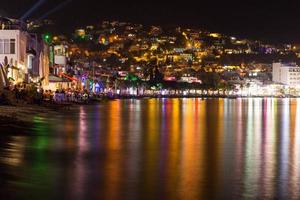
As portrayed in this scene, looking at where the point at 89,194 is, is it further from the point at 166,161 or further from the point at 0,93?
the point at 0,93

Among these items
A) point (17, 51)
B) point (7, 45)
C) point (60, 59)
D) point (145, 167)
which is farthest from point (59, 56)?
point (145, 167)

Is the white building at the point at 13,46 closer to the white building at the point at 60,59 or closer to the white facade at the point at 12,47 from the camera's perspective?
the white facade at the point at 12,47

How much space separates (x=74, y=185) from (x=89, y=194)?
4.00ft

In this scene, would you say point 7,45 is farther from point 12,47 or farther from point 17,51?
point 17,51

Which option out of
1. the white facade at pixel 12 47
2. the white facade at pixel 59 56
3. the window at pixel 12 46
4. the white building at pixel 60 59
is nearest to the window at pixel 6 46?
the white facade at pixel 12 47

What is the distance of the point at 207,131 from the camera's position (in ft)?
120

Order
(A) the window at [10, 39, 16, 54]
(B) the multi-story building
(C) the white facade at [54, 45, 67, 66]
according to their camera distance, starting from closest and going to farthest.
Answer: (B) the multi-story building, (A) the window at [10, 39, 16, 54], (C) the white facade at [54, 45, 67, 66]

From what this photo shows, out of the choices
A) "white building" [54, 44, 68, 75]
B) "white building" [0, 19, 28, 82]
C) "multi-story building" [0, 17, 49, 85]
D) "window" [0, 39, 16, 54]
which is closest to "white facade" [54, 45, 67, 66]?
"white building" [54, 44, 68, 75]

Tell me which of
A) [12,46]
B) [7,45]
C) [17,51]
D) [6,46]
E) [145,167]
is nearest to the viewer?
[145,167]

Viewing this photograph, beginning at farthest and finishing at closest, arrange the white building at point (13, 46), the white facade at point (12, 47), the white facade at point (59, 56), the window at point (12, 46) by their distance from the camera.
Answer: the white facade at point (59, 56)
the window at point (12, 46)
the white facade at point (12, 47)
the white building at point (13, 46)

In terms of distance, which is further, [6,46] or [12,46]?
[12,46]

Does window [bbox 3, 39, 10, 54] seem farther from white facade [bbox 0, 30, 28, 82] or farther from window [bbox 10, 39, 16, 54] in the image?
window [bbox 10, 39, 16, 54]

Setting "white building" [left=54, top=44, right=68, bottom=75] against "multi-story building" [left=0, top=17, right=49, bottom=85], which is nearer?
"multi-story building" [left=0, top=17, right=49, bottom=85]

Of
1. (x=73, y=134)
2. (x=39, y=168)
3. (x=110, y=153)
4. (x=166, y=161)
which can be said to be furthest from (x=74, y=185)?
(x=73, y=134)
